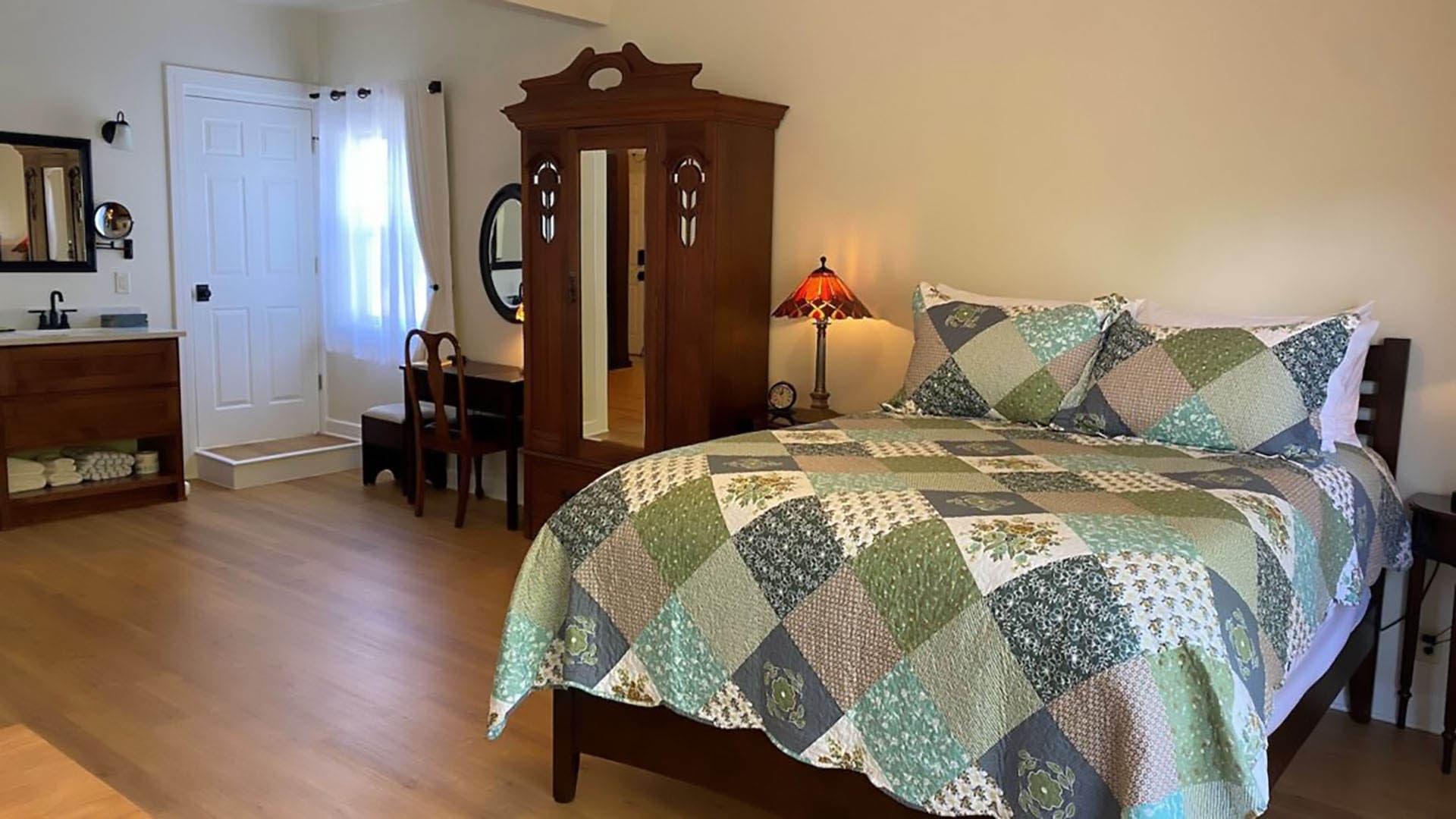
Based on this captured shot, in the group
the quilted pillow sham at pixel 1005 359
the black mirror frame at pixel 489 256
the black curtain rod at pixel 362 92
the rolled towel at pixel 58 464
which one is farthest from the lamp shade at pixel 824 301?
the rolled towel at pixel 58 464

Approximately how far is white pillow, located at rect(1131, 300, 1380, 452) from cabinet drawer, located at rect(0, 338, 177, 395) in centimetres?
442

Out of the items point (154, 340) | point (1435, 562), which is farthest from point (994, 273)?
point (154, 340)

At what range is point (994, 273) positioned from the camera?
12.7ft

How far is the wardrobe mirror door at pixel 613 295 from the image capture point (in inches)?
169

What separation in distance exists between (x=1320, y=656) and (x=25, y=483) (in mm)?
5100

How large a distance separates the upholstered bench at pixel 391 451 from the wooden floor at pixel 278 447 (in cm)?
42

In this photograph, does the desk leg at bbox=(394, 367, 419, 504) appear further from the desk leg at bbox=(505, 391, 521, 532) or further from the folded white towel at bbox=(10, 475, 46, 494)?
the folded white towel at bbox=(10, 475, 46, 494)

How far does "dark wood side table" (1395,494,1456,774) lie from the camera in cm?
289

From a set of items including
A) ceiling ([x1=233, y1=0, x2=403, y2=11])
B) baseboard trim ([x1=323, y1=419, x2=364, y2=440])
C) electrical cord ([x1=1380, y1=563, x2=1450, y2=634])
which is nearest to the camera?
electrical cord ([x1=1380, y1=563, x2=1450, y2=634])

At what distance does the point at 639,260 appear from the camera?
431 cm

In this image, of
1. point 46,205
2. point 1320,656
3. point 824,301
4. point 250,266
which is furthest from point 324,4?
point 1320,656

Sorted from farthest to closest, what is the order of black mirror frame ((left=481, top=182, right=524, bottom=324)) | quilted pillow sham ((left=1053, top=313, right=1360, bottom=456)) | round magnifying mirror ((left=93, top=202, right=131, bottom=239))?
1. round magnifying mirror ((left=93, top=202, right=131, bottom=239))
2. black mirror frame ((left=481, top=182, right=524, bottom=324))
3. quilted pillow sham ((left=1053, top=313, right=1360, bottom=456))

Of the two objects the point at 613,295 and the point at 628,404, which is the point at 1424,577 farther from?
the point at 613,295

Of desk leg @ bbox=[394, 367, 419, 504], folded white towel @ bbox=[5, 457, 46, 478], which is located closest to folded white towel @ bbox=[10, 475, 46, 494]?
folded white towel @ bbox=[5, 457, 46, 478]
